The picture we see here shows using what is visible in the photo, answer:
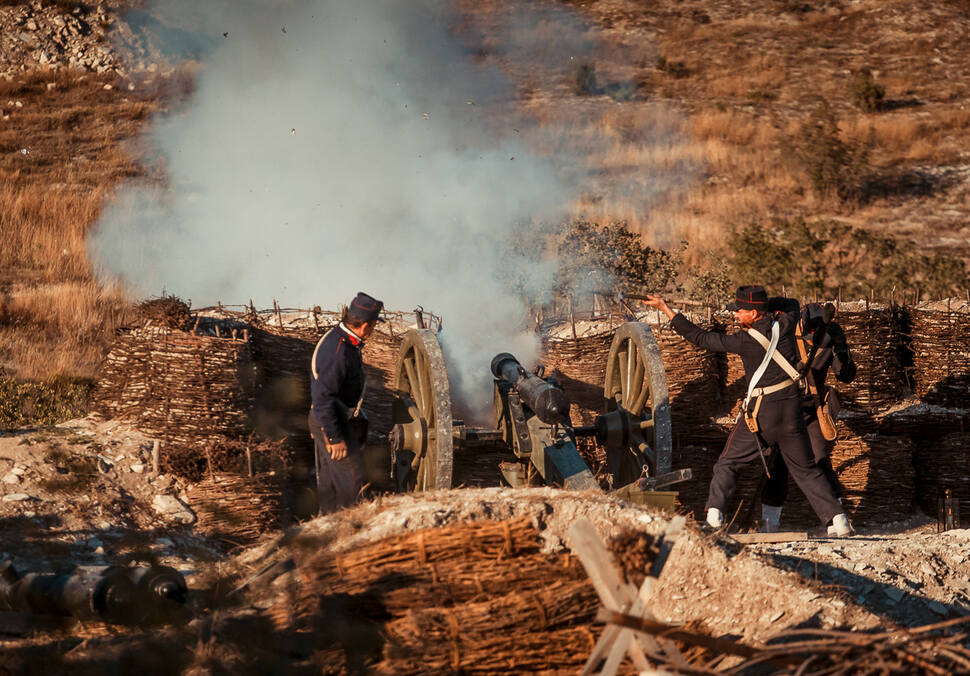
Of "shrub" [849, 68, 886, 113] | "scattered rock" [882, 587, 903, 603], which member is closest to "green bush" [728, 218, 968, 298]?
"scattered rock" [882, 587, 903, 603]

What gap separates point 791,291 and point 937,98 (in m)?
14.0

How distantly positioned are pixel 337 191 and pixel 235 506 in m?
8.12

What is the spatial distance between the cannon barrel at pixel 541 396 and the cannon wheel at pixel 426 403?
18.0 inches

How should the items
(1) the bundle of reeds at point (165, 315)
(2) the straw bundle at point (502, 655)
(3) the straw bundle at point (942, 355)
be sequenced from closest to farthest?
(2) the straw bundle at point (502, 655)
(1) the bundle of reeds at point (165, 315)
(3) the straw bundle at point (942, 355)

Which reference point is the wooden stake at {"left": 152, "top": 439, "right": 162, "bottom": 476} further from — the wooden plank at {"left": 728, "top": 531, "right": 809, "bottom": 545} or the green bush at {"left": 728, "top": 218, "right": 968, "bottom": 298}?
the green bush at {"left": 728, "top": 218, "right": 968, "bottom": 298}

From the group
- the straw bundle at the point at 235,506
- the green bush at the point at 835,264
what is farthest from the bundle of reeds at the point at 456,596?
the green bush at the point at 835,264

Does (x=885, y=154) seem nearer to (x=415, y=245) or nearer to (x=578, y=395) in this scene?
(x=415, y=245)

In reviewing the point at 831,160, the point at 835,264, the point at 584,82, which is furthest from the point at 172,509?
the point at 584,82

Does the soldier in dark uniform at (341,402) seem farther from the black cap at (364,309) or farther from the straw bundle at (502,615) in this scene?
the straw bundle at (502,615)

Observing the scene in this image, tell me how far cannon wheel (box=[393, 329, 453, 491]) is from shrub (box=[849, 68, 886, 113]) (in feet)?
65.6

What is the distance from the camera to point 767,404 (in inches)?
287

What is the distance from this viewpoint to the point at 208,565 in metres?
5.90

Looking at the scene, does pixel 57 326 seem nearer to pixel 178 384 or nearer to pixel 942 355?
pixel 178 384

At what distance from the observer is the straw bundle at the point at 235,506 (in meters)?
7.52
